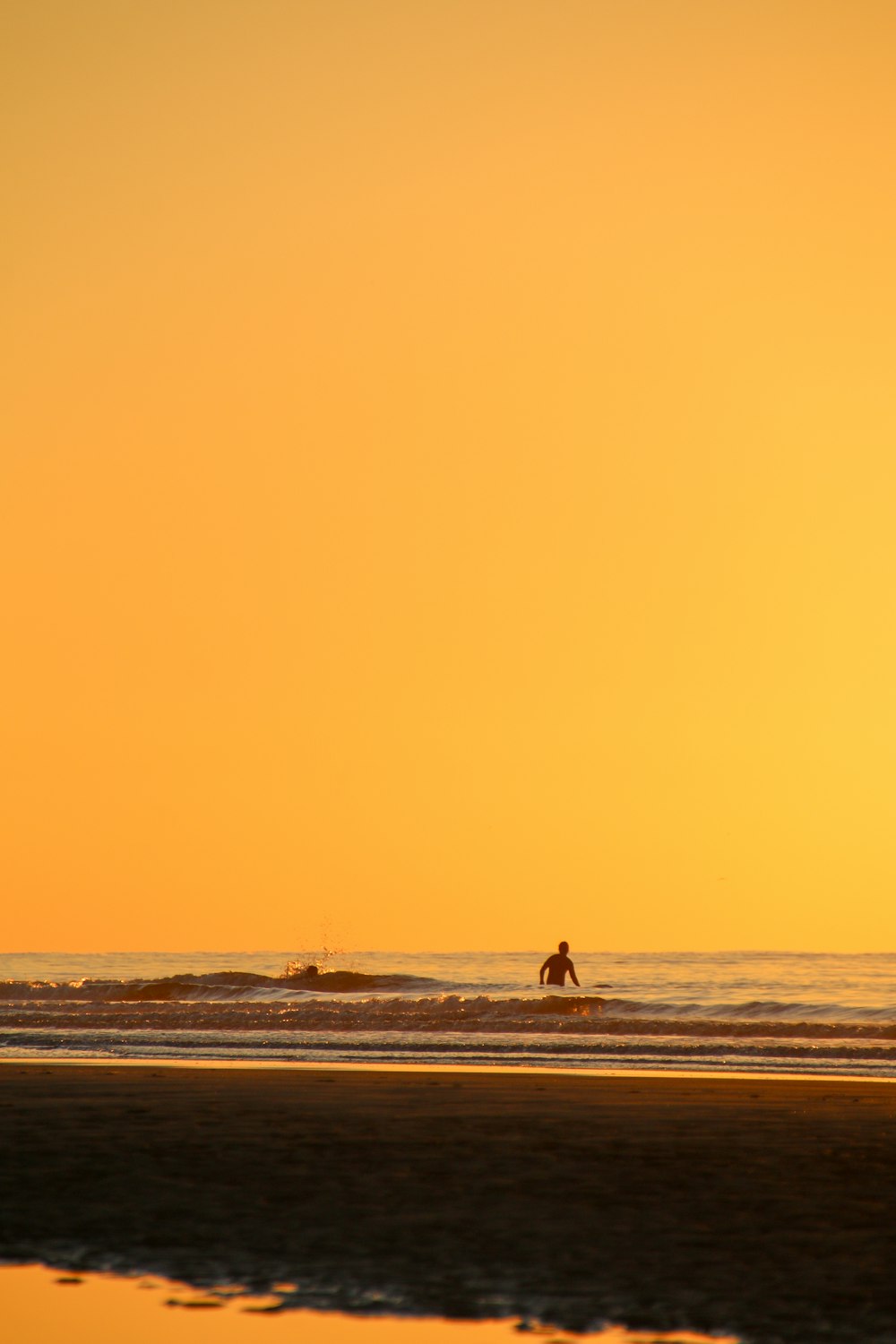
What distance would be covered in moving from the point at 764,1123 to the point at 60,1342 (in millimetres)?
10061

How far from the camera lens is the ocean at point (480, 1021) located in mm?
28266

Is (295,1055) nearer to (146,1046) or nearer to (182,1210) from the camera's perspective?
(146,1046)

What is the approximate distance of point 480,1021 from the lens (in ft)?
125

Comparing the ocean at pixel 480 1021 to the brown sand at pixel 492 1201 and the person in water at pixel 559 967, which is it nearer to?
the person in water at pixel 559 967

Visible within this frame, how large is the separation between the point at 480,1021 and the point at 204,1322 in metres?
30.3

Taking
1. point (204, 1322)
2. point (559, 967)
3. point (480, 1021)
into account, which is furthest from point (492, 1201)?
point (559, 967)

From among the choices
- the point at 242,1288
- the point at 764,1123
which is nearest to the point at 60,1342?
the point at 242,1288

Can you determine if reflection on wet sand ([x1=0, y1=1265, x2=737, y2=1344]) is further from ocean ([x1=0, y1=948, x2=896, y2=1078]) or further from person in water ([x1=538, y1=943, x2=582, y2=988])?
person in water ([x1=538, y1=943, x2=582, y2=988])

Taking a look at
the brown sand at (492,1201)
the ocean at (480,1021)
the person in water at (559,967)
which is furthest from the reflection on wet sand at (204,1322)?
the person in water at (559,967)

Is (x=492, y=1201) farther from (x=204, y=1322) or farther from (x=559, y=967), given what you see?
(x=559, y=967)

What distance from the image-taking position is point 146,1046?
31.2m

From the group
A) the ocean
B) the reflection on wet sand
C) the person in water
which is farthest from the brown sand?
the person in water

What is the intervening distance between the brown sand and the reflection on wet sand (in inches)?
9.7

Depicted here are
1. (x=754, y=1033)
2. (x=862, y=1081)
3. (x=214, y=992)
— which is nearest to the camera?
(x=862, y=1081)
